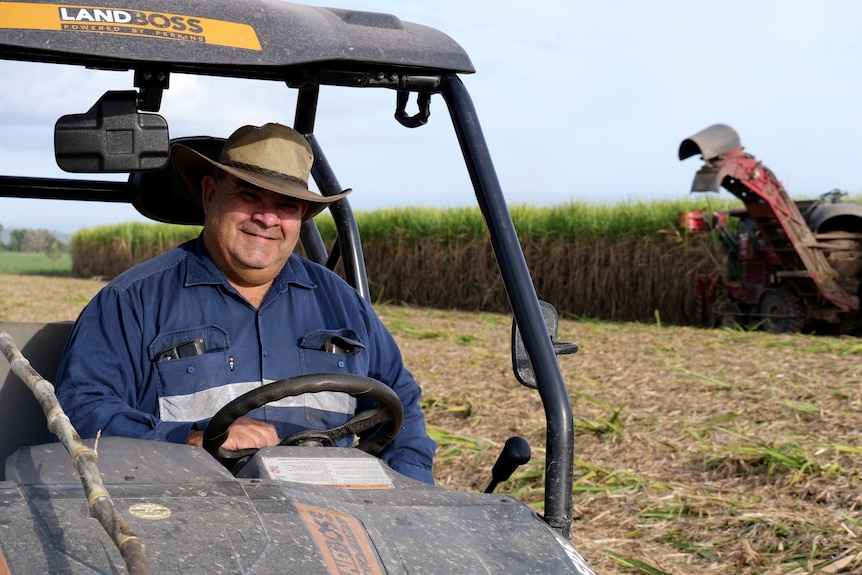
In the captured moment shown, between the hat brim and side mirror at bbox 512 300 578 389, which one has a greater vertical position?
the hat brim

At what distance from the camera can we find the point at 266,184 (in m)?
2.74

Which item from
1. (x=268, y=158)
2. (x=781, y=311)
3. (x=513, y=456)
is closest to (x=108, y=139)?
(x=268, y=158)

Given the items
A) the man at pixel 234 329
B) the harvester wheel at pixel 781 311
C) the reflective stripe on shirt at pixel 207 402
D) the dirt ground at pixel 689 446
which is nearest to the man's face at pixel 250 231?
the man at pixel 234 329

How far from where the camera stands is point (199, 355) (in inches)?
103

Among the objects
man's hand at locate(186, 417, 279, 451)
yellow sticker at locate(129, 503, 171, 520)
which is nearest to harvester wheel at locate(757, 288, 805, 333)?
man's hand at locate(186, 417, 279, 451)

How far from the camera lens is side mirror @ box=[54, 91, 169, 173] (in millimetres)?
2320

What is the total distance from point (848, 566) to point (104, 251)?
35.3m

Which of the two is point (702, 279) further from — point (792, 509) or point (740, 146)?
point (792, 509)

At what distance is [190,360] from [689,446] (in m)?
4.56

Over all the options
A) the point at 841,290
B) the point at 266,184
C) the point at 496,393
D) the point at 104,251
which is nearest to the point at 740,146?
the point at 841,290

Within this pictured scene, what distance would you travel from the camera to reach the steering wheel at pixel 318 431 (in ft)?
7.33

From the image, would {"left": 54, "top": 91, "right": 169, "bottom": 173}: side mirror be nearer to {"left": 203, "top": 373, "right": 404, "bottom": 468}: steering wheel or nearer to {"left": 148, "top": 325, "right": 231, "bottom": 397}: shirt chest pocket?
{"left": 148, "top": 325, "right": 231, "bottom": 397}: shirt chest pocket

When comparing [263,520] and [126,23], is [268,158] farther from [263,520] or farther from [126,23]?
[263,520]

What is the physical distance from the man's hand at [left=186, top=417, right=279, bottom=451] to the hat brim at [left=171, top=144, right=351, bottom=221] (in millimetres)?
614
